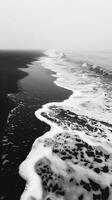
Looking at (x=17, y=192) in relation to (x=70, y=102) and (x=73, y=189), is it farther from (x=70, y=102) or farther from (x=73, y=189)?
(x=70, y=102)

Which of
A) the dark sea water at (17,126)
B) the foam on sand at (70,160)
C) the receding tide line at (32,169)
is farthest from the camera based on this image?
the dark sea water at (17,126)

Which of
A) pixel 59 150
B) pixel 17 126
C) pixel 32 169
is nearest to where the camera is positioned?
pixel 32 169

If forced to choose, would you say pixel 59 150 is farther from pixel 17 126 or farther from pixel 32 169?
pixel 17 126

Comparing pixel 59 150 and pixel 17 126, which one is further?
pixel 17 126

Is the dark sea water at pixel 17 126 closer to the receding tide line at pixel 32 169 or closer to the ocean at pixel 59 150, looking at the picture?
the ocean at pixel 59 150

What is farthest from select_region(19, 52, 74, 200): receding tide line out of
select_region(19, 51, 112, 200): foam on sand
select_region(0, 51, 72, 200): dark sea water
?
select_region(0, 51, 72, 200): dark sea water

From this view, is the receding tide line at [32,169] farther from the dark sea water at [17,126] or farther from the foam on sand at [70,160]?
the dark sea water at [17,126]

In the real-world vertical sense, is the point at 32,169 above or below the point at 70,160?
below

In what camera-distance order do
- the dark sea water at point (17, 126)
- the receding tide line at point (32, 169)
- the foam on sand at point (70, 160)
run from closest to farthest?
the receding tide line at point (32, 169) < the foam on sand at point (70, 160) < the dark sea water at point (17, 126)

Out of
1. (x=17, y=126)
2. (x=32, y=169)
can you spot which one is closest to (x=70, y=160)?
(x=32, y=169)

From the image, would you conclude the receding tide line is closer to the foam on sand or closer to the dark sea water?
the foam on sand

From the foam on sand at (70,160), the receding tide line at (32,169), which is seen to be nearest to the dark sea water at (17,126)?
the receding tide line at (32,169)

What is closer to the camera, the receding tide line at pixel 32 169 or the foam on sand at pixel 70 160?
the receding tide line at pixel 32 169
